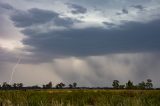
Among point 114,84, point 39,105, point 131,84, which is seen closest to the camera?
point 39,105

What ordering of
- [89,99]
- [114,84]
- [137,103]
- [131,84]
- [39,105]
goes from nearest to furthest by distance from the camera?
1. [137,103]
2. [39,105]
3. [89,99]
4. [131,84]
5. [114,84]

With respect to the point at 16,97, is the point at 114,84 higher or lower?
higher

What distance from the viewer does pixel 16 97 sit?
94.9 feet

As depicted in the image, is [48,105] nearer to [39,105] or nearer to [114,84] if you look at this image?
[39,105]

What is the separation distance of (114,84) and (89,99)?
138 metres

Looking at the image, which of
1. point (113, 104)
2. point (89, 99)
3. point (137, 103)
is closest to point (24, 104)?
point (113, 104)

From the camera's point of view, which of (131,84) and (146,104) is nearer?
(146,104)

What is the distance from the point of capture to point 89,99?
36938mm

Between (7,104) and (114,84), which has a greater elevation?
(114,84)

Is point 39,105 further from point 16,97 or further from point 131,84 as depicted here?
point 131,84

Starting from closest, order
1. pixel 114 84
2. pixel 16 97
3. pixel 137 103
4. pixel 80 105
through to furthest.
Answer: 1. pixel 137 103
2. pixel 80 105
3. pixel 16 97
4. pixel 114 84

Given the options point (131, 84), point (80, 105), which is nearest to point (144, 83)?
point (131, 84)

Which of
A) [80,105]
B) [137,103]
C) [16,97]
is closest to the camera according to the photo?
[137,103]

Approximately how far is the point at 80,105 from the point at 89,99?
12410 mm
